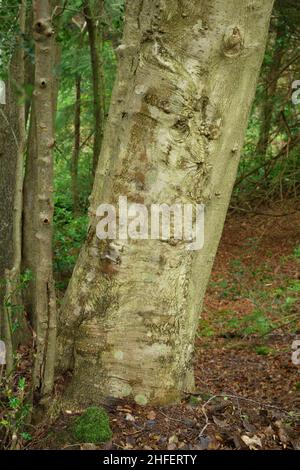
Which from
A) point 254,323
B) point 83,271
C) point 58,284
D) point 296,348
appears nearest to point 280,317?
point 254,323

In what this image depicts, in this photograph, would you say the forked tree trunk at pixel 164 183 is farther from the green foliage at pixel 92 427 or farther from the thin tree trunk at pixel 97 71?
the thin tree trunk at pixel 97 71

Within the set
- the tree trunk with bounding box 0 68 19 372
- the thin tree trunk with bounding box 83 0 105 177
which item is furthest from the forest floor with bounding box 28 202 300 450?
the thin tree trunk with bounding box 83 0 105 177

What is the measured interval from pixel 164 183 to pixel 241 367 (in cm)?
262

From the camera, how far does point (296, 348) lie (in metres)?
5.50

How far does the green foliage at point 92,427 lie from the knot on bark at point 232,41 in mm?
2184

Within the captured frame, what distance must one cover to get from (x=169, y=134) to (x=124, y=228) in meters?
0.60

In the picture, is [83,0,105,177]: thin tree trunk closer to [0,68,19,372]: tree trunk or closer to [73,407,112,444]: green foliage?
[0,68,19,372]: tree trunk

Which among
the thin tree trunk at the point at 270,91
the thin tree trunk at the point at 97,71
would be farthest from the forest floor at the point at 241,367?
the thin tree trunk at the point at 97,71

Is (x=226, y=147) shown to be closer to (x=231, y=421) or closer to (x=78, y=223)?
(x=231, y=421)

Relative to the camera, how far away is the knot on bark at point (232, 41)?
3012 mm

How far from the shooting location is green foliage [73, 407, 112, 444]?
2.98 m

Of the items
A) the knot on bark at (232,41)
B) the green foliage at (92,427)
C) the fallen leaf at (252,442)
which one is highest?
the knot on bark at (232,41)

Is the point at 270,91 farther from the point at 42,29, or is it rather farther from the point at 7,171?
the point at 42,29

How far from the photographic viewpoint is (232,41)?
3020mm
